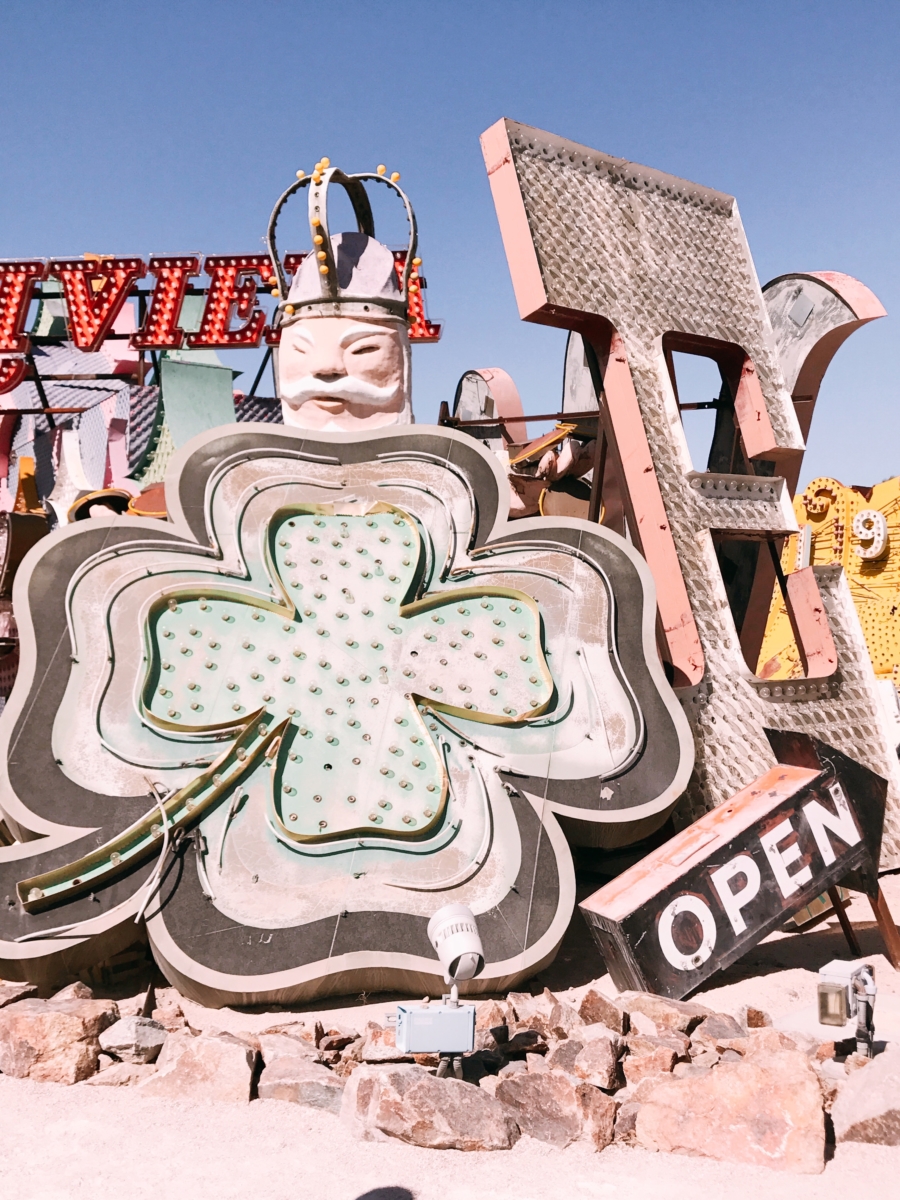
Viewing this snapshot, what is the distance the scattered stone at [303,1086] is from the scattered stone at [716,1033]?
1.59m

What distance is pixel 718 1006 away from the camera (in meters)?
5.93

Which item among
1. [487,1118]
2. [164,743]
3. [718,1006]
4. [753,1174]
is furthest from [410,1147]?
[164,743]

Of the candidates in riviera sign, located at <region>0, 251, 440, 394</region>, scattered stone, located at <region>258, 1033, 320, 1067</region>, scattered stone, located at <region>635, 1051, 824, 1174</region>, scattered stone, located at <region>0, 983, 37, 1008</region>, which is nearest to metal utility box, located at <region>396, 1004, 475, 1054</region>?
scattered stone, located at <region>258, 1033, 320, 1067</region>

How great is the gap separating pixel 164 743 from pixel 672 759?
10.0 feet

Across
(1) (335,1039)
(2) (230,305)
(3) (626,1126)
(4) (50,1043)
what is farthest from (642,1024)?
(2) (230,305)

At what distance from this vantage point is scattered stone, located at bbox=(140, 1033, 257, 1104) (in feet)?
14.4

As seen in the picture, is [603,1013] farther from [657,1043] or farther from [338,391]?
[338,391]

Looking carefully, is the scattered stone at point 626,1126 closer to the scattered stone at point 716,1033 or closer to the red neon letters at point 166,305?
the scattered stone at point 716,1033

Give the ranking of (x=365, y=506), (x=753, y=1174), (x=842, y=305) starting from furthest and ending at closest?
(x=842, y=305) → (x=365, y=506) → (x=753, y=1174)

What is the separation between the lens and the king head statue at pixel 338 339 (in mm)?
8219

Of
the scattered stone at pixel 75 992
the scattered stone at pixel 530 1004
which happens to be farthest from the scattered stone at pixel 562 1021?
the scattered stone at pixel 75 992

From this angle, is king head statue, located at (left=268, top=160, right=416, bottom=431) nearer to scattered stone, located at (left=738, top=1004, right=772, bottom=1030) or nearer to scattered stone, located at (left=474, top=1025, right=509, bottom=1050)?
scattered stone, located at (left=474, top=1025, right=509, bottom=1050)

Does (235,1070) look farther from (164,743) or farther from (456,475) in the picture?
(456,475)

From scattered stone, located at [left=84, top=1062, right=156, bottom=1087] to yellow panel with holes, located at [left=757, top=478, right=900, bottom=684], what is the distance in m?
12.7
